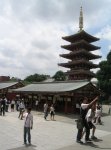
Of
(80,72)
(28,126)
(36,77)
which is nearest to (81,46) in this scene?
(80,72)

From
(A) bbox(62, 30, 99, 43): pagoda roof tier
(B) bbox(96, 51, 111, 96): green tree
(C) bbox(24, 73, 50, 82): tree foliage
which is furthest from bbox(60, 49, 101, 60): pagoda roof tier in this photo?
(C) bbox(24, 73, 50, 82): tree foliage

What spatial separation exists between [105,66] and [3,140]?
40.7 m

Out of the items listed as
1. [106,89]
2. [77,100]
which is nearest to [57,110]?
[77,100]

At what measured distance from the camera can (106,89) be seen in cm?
5141

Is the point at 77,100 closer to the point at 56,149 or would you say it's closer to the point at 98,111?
the point at 98,111

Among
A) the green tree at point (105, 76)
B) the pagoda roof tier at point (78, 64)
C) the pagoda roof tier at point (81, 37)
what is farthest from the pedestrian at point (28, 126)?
the pagoda roof tier at point (81, 37)

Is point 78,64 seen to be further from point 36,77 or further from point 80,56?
point 36,77

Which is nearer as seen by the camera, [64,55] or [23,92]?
[23,92]

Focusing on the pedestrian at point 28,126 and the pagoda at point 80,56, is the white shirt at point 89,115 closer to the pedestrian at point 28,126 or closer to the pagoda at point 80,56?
the pedestrian at point 28,126

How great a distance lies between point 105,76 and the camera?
52.5 meters

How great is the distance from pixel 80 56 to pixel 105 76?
14183 mm

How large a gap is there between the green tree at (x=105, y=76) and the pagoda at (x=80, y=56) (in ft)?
33.7

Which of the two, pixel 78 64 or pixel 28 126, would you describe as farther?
pixel 78 64

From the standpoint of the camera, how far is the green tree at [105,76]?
51150mm
